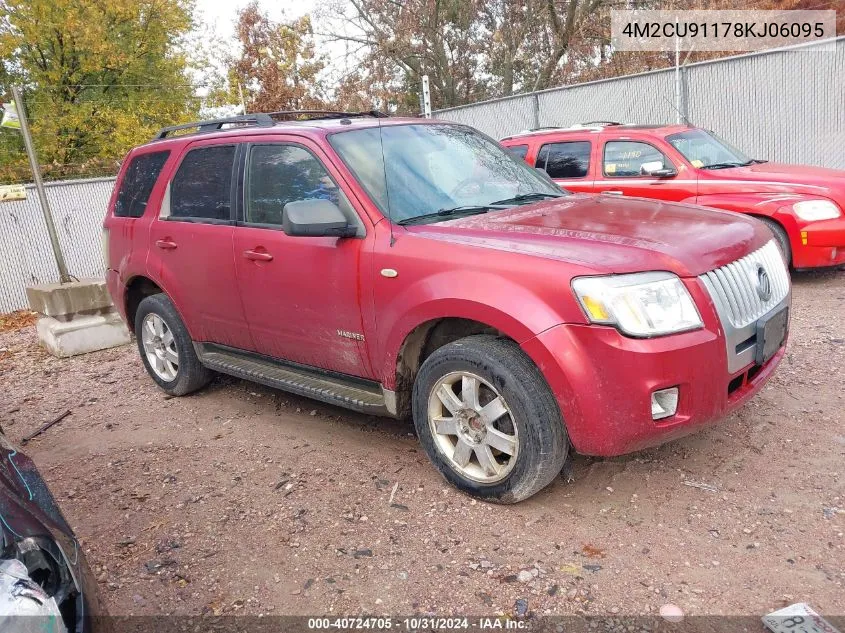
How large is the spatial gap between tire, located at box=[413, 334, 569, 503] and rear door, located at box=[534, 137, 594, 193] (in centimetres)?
514

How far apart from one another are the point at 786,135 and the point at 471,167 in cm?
922

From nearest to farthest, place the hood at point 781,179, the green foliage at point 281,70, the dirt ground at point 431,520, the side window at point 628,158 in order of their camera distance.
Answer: the dirt ground at point 431,520
the hood at point 781,179
the side window at point 628,158
the green foliage at point 281,70

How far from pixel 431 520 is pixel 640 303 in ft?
4.61

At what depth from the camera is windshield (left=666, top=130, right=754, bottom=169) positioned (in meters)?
7.55

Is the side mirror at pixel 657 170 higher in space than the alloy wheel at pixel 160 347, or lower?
higher

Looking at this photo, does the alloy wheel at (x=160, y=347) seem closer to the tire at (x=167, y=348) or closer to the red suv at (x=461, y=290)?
the tire at (x=167, y=348)

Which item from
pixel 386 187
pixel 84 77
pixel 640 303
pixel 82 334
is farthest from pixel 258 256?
pixel 84 77

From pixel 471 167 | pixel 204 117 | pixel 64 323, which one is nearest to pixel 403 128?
pixel 471 167

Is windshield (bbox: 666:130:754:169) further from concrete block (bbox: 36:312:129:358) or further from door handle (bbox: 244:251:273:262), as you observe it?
concrete block (bbox: 36:312:129:358)

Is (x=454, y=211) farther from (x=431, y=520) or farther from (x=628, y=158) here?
(x=628, y=158)

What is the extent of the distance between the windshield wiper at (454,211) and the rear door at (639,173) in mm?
3982

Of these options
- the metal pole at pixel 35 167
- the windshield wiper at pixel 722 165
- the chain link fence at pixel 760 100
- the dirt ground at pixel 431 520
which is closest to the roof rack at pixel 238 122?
the dirt ground at pixel 431 520

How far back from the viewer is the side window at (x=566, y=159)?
26.3 feet

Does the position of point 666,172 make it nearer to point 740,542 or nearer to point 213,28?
point 740,542
